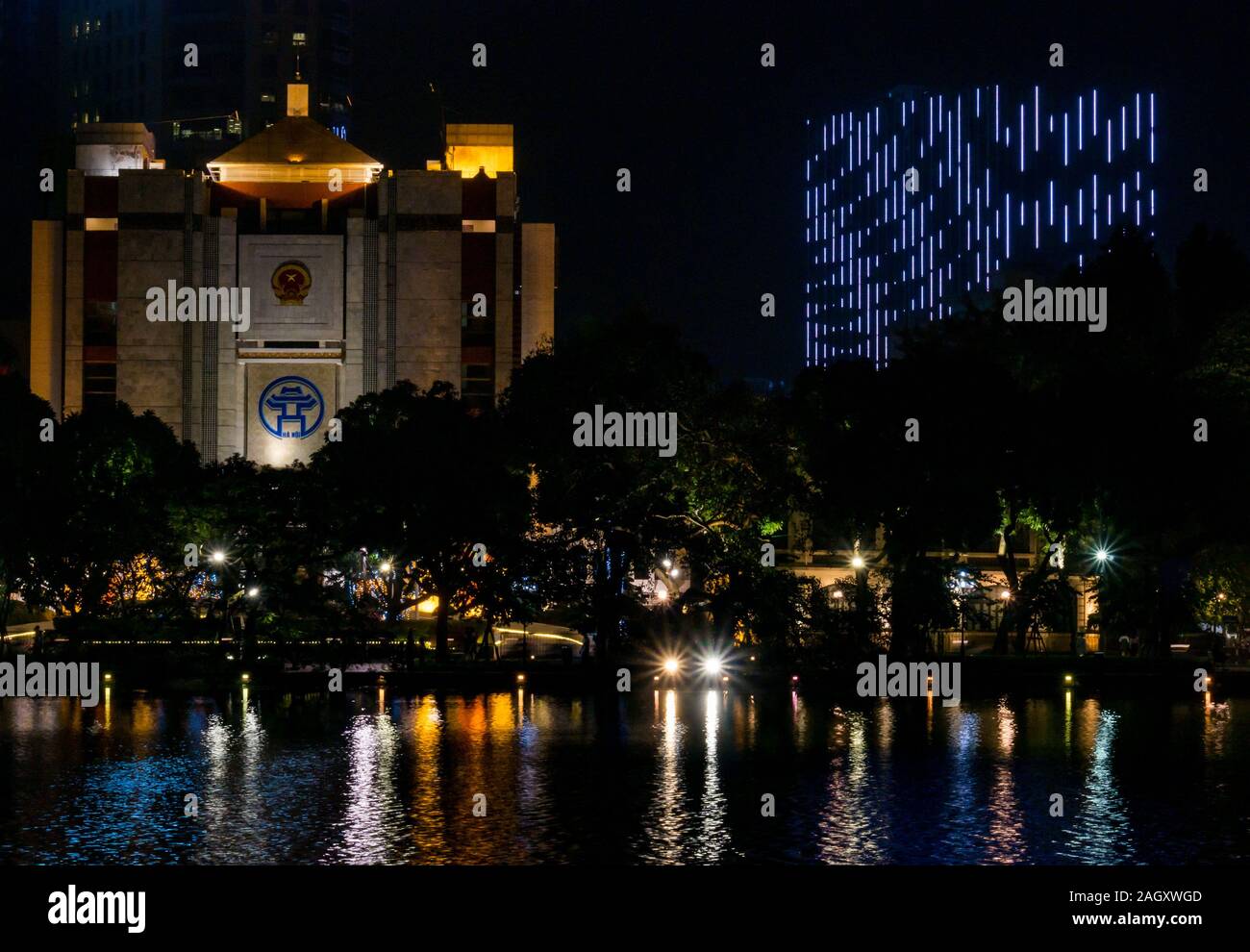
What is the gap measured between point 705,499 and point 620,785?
27452 millimetres

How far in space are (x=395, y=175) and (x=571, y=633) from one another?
43.8 m

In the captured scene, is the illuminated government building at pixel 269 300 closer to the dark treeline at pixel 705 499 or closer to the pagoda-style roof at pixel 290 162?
the pagoda-style roof at pixel 290 162

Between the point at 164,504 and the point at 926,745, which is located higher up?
the point at 164,504

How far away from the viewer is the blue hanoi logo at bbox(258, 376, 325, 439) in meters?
105

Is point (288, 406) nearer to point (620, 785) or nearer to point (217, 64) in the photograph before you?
point (217, 64)

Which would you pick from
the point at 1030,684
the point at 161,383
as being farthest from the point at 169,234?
the point at 1030,684

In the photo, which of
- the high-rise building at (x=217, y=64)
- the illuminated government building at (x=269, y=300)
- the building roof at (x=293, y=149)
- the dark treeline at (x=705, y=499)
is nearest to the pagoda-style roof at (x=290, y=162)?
the building roof at (x=293, y=149)

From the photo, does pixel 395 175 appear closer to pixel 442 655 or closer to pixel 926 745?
pixel 442 655

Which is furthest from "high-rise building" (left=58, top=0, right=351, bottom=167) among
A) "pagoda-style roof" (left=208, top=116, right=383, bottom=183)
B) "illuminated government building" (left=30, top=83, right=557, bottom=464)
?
"illuminated government building" (left=30, top=83, right=557, bottom=464)

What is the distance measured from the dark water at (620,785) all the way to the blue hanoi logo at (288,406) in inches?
2501

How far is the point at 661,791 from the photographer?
2722 cm

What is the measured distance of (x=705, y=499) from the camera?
2160 inches
